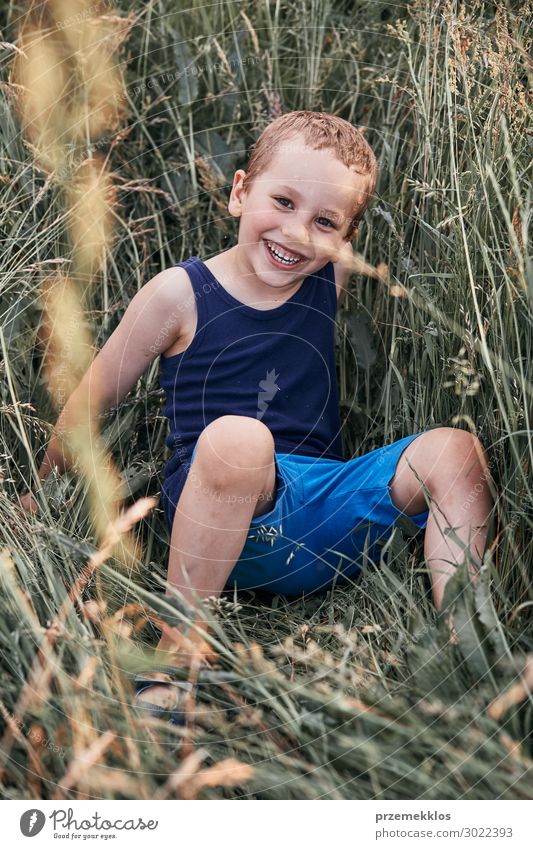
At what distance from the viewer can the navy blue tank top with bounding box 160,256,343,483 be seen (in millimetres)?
1299

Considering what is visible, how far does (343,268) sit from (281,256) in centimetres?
16

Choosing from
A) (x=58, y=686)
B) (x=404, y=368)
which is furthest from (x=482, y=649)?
(x=404, y=368)

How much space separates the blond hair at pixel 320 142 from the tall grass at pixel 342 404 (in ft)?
0.35

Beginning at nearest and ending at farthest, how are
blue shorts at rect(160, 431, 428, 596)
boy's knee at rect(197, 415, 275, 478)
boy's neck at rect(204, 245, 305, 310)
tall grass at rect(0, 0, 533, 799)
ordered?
tall grass at rect(0, 0, 533, 799)
boy's knee at rect(197, 415, 275, 478)
blue shorts at rect(160, 431, 428, 596)
boy's neck at rect(204, 245, 305, 310)

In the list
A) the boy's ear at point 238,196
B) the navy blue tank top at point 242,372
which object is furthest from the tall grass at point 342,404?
the boy's ear at point 238,196

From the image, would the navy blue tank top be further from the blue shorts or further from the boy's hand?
the boy's hand

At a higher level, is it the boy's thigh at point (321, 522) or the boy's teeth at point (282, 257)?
the boy's teeth at point (282, 257)

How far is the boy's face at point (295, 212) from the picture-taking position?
125 centimetres

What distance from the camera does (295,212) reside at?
1.25 metres

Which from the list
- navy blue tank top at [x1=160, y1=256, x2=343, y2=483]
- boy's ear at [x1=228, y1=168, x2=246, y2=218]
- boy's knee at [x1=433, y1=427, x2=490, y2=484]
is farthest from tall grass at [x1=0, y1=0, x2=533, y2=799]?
boy's ear at [x1=228, y1=168, x2=246, y2=218]

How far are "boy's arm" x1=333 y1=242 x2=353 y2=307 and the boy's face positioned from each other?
0.14 feet

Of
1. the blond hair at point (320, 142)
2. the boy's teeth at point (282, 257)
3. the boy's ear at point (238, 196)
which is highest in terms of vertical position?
the blond hair at point (320, 142)

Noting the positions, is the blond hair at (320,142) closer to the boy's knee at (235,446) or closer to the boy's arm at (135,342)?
the boy's arm at (135,342)

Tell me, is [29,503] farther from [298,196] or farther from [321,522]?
[298,196]
